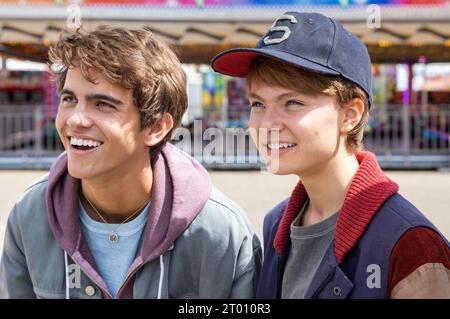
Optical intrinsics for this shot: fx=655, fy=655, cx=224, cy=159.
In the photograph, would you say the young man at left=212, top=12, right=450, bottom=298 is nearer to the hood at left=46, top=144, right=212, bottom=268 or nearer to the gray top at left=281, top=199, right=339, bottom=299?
the gray top at left=281, top=199, right=339, bottom=299

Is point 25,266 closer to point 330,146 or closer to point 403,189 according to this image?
point 330,146

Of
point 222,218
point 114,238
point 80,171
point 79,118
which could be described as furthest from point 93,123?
point 222,218

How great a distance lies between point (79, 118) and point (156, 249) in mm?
485

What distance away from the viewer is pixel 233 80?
38.9 feet

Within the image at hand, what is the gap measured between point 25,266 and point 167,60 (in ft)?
2.85

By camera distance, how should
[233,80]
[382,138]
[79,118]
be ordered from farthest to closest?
1. [233,80]
2. [382,138]
3. [79,118]

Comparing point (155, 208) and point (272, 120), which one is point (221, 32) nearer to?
point (155, 208)

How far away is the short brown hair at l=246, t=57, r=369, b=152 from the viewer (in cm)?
188

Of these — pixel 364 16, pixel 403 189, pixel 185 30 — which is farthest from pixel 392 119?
pixel 185 30

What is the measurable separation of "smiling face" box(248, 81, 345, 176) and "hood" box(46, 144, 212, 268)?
1.32ft

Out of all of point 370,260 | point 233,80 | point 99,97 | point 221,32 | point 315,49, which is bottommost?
point 370,260

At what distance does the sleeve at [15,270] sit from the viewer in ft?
7.43

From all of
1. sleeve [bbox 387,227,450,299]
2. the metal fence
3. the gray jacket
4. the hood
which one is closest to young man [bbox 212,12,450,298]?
sleeve [bbox 387,227,450,299]

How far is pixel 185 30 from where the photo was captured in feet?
32.6
